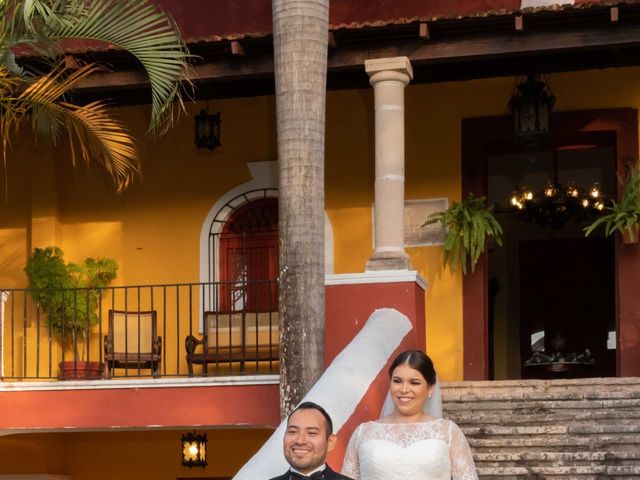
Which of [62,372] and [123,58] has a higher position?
[123,58]

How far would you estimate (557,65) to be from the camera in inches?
495

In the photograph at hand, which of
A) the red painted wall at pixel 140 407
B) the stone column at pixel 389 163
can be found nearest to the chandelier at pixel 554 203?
the stone column at pixel 389 163

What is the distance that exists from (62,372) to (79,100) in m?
2.73

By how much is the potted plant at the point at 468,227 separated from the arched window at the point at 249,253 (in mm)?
2035

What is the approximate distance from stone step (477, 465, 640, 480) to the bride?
3.45m

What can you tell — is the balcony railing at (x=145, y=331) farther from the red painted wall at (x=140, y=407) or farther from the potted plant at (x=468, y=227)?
the potted plant at (x=468, y=227)

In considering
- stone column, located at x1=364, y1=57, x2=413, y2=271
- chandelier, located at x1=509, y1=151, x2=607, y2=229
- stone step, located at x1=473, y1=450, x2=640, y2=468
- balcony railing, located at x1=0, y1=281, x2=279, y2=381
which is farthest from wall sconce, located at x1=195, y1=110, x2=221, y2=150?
stone step, located at x1=473, y1=450, x2=640, y2=468

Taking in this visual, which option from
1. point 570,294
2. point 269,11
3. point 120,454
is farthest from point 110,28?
point 570,294

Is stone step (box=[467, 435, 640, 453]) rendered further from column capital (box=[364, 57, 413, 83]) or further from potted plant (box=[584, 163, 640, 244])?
potted plant (box=[584, 163, 640, 244])

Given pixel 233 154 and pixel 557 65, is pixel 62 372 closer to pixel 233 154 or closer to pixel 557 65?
pixel 233 154

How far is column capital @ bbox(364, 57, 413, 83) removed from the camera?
11.5 m

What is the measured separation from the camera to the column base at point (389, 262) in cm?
1116

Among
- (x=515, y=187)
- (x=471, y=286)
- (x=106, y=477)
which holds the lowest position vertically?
(x=106, y=477)

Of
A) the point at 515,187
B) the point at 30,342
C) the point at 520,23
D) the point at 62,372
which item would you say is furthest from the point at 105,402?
the point at 515,187
